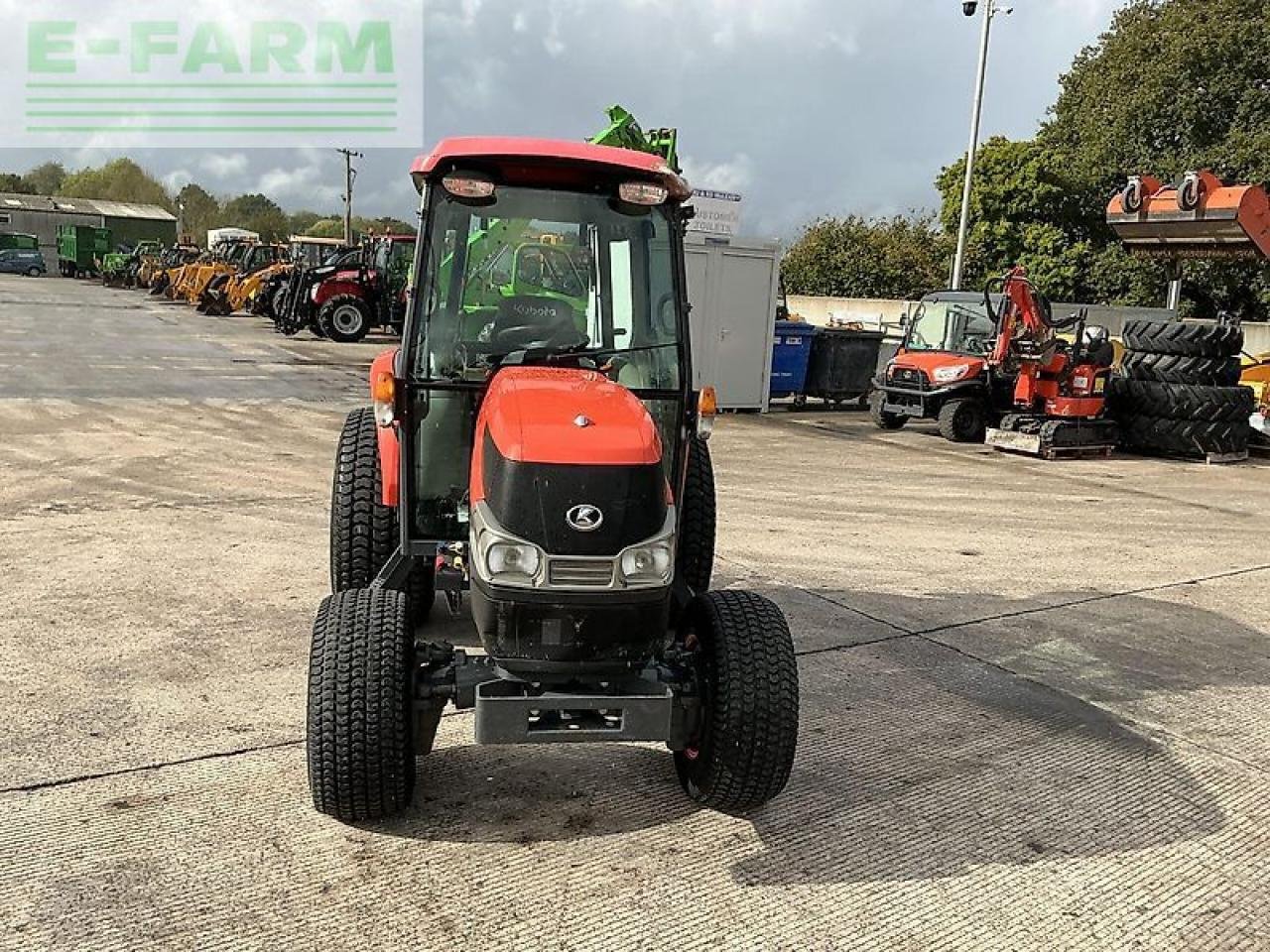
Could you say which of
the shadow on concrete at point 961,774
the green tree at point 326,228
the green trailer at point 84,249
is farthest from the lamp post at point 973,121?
the green tree at point 326,228

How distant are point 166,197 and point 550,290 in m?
92.3

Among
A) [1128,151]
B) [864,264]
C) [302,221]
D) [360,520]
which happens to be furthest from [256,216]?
[360,520]

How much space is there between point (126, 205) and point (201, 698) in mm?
84577

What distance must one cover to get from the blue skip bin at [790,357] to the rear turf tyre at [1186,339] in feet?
14.7

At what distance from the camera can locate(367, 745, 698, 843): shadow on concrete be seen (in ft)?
10.9

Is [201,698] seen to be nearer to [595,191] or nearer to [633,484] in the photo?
[633,484]

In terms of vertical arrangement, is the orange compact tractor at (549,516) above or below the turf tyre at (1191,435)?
above

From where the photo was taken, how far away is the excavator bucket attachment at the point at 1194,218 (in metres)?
11.2

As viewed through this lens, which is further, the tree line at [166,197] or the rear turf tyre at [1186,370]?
the tree line at [166,197]

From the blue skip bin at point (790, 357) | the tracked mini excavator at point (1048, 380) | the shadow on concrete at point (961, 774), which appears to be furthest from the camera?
the blue skip bin at point (790, 357)

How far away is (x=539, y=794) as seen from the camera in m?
3.57

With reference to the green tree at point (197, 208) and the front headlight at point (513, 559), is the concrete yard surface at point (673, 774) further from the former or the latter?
the green tree at point (197, 208)

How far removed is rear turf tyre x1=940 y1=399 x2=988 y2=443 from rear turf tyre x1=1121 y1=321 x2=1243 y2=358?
6.54 feet

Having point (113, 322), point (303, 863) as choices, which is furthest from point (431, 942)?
point (113, 322)
